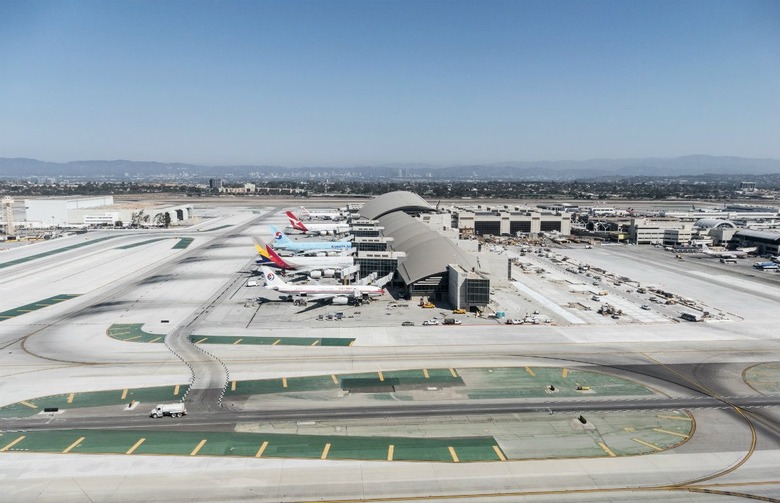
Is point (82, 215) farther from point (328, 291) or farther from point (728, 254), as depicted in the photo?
point (728, 254)

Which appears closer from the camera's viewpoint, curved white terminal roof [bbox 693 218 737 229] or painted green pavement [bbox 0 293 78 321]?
painted green pavement [bbox 0 293 78 321]

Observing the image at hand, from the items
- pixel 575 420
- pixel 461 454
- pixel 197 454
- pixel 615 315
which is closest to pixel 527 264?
pixel 615 315

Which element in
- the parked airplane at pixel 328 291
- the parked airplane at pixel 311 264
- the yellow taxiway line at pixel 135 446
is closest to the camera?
the yellow taxiway line at pixel 135 446

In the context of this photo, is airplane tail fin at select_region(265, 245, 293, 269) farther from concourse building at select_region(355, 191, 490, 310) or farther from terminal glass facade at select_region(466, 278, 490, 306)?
terminal glass facade at select_region(466, 278, 490, 306)

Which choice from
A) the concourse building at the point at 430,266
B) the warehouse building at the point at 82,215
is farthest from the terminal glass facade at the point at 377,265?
the warehouse building at the point at 82,215

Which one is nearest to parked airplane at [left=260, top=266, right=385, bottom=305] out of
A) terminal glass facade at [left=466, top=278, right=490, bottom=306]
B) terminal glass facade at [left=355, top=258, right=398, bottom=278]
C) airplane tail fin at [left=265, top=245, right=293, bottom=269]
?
terminal glass facade at [left=355, top=258, right=398, bottom=278]

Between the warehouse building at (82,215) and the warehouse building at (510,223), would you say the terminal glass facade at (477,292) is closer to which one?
the warehouse building at (510,223)
